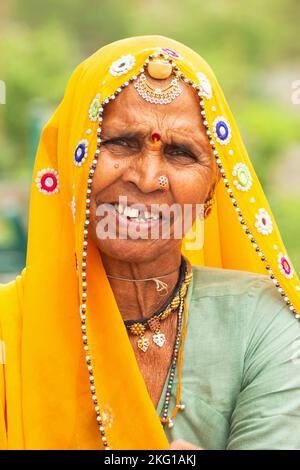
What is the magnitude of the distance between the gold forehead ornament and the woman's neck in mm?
434

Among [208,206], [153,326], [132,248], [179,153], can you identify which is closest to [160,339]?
[153,326]

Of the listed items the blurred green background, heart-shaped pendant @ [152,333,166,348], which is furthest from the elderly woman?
Answer: the blurred green background

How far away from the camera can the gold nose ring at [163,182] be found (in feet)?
8.23

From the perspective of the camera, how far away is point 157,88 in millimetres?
2506

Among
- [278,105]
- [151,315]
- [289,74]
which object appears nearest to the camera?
[151,315]

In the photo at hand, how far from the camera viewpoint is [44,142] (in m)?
2.75

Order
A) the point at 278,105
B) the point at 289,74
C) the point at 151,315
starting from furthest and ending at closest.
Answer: the point at 289,74, the point at 278,105, the point at 151,315

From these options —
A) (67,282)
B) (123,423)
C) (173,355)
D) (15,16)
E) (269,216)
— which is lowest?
(123,423)

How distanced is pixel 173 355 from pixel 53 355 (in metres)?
0.32

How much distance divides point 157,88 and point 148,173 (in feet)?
0.72

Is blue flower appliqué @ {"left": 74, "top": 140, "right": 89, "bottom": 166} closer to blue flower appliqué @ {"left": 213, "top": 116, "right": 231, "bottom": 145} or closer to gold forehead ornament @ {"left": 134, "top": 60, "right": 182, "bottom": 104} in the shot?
gold forehead ornament @ {"left": 134, "top": 60, "right": 182, "bottom": 104}

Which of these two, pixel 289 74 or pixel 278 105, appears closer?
pixel 278 105

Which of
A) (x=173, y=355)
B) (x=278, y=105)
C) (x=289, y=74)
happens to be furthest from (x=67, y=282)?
(x=289, y=74)

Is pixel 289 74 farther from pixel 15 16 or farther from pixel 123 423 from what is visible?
pixel 123 423
